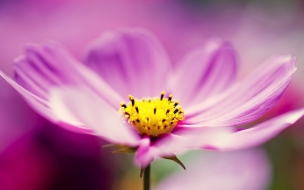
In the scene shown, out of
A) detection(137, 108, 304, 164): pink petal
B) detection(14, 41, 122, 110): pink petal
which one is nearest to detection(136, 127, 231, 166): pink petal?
detection(137, 108, 304, 164): pink petal


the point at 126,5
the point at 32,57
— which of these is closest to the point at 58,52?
the point at 32,57

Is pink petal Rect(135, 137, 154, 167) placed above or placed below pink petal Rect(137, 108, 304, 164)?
below

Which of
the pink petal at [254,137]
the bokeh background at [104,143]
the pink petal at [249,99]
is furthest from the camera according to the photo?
the bokeh background at [104,143]

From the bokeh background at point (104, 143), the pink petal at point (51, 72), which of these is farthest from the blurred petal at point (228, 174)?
the pink petal at point (51, 72)

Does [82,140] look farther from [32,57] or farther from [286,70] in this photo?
[286,70]

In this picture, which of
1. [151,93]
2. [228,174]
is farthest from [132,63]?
Answer: [228,174]

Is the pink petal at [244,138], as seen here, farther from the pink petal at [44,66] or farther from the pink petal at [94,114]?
the pink petal at [44,66]

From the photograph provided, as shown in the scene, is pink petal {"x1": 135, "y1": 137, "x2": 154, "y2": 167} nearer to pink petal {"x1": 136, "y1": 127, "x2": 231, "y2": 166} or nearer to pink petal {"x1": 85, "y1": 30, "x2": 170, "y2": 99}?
pink petal {"x1": 136, "y1": 127, "x2": 231, "y2": 166}
